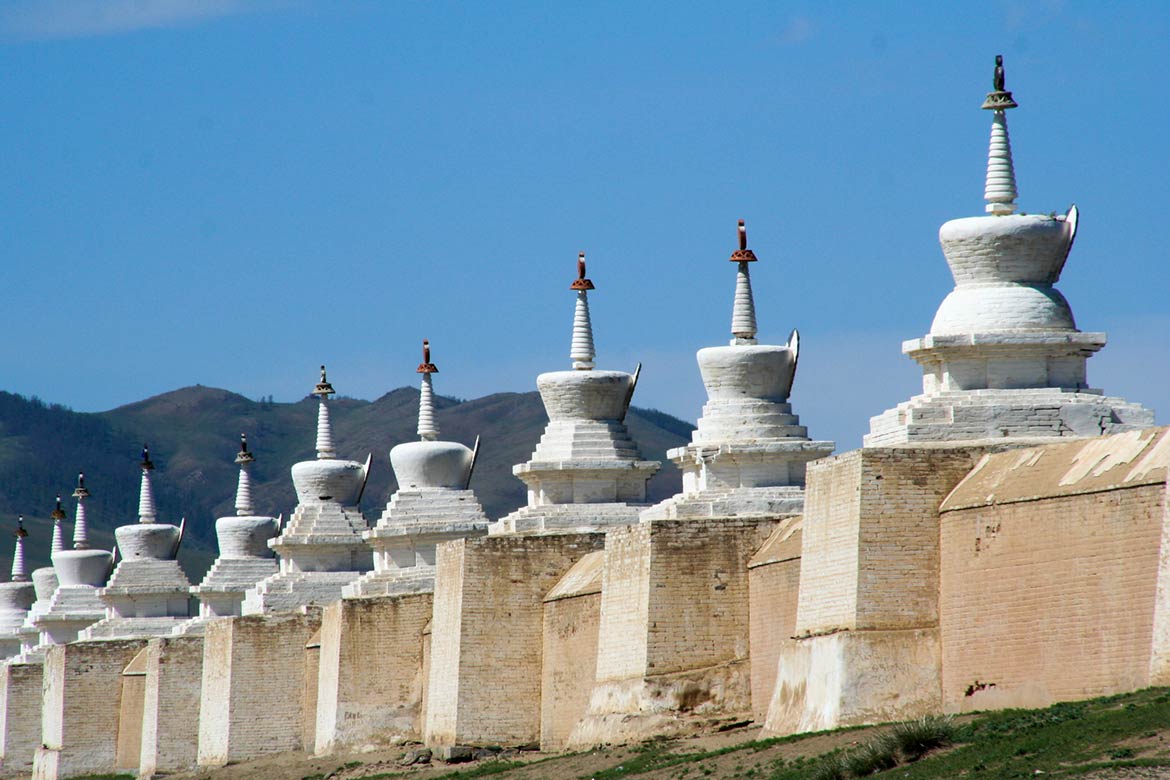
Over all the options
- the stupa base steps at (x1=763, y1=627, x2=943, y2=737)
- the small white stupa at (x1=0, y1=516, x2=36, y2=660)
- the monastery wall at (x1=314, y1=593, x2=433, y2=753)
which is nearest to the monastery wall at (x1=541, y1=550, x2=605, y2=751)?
the monastery wall at (x1=314, y1=593, x2=433, y2=753)

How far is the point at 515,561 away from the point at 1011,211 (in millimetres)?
13937

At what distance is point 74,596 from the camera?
78.5 m

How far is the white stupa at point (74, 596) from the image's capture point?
77625 millimetres

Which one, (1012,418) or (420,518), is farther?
(420,518)

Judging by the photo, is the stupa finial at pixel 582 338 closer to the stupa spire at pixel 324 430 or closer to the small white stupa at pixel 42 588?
the stupa spire at pixel 324 430

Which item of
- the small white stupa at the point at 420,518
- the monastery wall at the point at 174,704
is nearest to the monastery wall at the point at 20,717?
the monastery wall at the point at 174,704

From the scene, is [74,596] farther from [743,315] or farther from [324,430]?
[743,315]

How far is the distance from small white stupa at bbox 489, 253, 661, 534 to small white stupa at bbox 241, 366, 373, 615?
42.7 ft

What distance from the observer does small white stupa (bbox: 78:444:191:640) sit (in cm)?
7150

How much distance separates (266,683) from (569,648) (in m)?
16.5

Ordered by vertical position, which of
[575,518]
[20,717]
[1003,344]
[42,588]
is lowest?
[20,717]

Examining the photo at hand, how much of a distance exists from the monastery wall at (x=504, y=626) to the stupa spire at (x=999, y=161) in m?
13.0

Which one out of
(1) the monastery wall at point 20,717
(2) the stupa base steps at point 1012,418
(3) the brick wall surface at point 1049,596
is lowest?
(1) the monastery wall at point 20,717

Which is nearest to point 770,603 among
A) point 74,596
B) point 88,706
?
point 88,706
